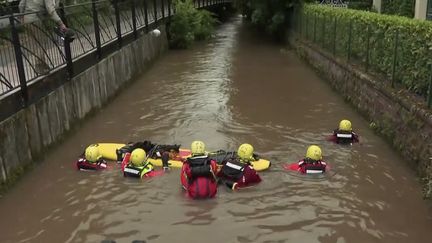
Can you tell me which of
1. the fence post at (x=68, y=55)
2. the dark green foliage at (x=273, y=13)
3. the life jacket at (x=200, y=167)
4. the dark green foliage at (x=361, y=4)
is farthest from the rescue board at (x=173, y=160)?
Answer: the dark green foliage at (x=361, y=4)

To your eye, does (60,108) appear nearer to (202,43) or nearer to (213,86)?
(213,86)

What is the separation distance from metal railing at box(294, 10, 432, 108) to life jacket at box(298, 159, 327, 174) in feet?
6.93

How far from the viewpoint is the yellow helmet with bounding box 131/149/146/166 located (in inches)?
335

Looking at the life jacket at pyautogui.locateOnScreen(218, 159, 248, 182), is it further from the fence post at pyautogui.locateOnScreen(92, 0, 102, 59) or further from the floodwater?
the fence post at pyautogui.locateOnScreen(92, 0, 102, 59)

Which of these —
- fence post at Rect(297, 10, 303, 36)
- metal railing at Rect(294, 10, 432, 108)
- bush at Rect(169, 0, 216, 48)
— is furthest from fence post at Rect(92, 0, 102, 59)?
bush at Rect(169, 0, 216, 48)

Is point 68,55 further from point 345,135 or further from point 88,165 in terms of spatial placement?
point 345,135

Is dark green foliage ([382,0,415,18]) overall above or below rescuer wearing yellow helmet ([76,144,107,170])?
above

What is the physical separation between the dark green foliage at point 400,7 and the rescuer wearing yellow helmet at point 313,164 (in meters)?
16.3

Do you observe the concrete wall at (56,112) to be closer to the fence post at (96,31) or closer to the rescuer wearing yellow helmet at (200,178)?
the fence post at (96,31)

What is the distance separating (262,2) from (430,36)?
20341mm

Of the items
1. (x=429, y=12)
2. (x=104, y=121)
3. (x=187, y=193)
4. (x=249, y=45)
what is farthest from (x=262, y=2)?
(x=187, y=193)

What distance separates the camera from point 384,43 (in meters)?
11.8

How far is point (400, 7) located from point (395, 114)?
15.0 m

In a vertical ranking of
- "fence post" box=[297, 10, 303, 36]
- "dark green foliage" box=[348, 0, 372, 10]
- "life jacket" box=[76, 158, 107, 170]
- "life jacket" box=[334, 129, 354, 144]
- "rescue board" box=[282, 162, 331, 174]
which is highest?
"dark green foliage" box=[348, 0, 372, 10]
